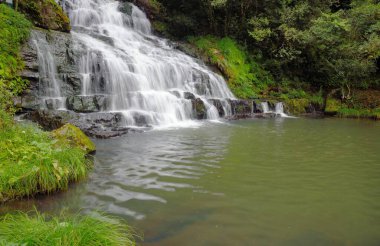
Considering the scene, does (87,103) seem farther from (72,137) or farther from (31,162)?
(31,162)

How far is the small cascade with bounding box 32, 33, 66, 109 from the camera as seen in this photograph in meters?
11.1

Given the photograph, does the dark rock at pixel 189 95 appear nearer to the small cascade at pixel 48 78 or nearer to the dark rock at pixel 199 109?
the dark rock at pixel 199 109

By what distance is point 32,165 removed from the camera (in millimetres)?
4703

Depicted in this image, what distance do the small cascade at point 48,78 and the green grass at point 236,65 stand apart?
32.0ft

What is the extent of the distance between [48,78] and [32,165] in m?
7.87

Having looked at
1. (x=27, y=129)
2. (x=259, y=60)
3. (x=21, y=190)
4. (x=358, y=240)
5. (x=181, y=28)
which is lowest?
(x=358, y=240)

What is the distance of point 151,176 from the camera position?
582cm

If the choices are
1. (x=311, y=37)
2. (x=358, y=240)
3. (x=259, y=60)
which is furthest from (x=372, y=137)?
(x=259, y=60)

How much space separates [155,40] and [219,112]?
25.4ft

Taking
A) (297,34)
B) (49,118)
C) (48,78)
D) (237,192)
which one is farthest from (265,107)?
Result: (237,192)

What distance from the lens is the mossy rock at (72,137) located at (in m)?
6.53

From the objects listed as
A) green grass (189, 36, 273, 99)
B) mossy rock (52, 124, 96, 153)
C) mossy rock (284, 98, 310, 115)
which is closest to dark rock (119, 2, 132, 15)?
green grass (189, 36, 273, 99)

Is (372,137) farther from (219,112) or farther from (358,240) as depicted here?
(358,240)

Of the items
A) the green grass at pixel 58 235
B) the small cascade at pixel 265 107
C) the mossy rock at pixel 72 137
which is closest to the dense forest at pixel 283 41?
the small cascade at pixel 265 107
